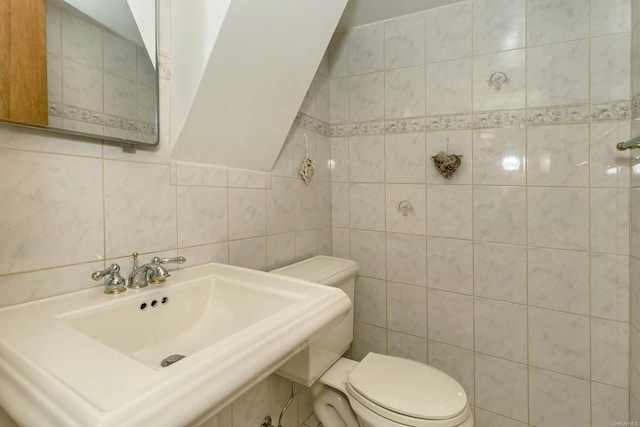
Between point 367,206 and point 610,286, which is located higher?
point 367,206

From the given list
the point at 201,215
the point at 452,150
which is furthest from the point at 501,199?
the point at 201,215

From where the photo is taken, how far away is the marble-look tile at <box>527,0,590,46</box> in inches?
51.2

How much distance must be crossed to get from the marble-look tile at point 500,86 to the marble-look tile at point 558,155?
0.17 metres

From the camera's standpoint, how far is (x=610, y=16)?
49.5 inches

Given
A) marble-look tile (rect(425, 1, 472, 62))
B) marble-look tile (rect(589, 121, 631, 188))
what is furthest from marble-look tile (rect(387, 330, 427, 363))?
marble-look tile (rect(425, 1, 472, 62))

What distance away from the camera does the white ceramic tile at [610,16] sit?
4.07ft

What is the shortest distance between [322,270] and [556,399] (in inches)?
47.5

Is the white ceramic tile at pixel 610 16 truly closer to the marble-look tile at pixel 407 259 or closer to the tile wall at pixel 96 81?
the marble-look tile at pixel 407 259

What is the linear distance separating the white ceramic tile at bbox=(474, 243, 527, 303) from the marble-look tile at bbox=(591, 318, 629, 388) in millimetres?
290

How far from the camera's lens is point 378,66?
173 cm

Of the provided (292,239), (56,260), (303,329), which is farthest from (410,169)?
(56,260)

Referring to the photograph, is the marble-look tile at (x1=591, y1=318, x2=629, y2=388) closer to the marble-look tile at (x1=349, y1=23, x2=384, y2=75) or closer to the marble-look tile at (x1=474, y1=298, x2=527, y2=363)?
the marble-look tile at (x1=474, y1=298, x2=527, y2=363)

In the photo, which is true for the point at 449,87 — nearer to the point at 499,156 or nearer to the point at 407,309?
the point at 499,156

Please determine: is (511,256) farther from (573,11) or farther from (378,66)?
(378,66)
